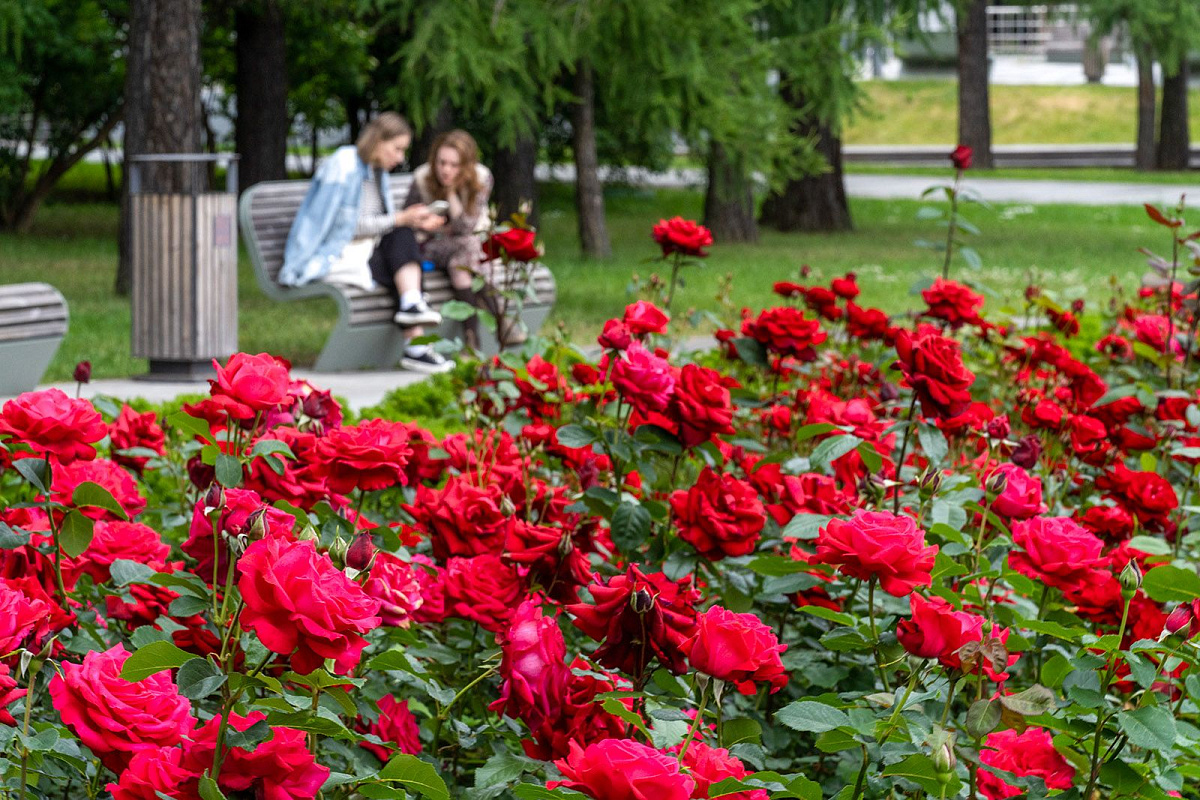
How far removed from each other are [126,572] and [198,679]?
677mm

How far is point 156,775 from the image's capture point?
1.32m

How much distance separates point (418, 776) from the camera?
1402 millimetres

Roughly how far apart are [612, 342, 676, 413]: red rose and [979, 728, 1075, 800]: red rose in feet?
2.19

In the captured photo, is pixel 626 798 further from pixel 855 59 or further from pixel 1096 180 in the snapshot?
pixel 1096 180

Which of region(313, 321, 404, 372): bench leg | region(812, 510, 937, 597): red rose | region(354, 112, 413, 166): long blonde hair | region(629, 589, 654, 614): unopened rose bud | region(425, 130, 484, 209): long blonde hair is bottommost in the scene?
region(313, 321, 404, 372): bench leg

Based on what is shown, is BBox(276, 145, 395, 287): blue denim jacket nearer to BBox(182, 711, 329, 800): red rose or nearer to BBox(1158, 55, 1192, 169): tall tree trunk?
BBox(182, 711, 329, 800): red rose

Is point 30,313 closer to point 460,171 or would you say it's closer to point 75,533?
point 460,171

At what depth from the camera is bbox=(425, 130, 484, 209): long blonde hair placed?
763 centimetres

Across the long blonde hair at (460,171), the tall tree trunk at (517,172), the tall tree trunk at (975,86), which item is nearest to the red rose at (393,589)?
the long blonde hair at (460,171)

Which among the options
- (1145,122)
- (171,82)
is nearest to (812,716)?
(171,82)

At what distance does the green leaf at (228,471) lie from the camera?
185cm

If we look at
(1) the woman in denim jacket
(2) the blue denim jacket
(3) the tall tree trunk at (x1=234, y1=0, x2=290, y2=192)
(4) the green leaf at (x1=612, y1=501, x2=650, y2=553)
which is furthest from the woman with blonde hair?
(3) the tall tree trunk at (x1=234, y1=0, x2=290, y2=192)

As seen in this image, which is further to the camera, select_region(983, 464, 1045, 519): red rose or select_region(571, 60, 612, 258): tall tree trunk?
select_region(571, 60, 612, 258): tall tree trunk

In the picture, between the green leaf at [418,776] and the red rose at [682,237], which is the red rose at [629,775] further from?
the red rose at [682,237]
